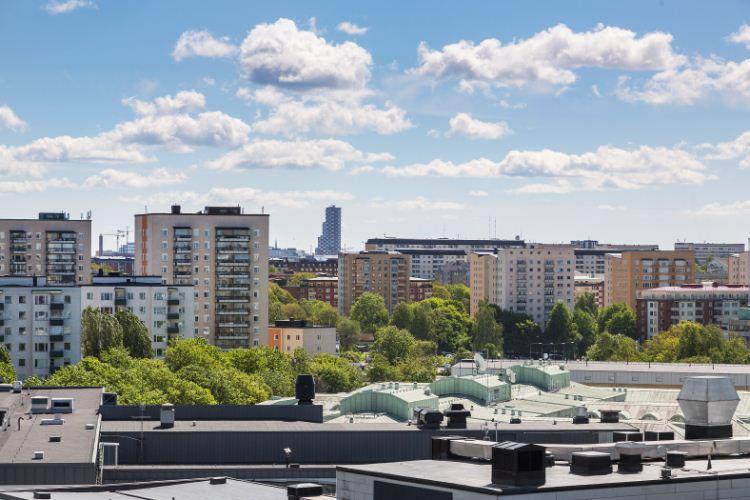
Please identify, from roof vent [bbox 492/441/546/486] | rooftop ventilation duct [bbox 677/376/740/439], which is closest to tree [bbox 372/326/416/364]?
rooftop ventilation duct [bbox 677/376/740/439]

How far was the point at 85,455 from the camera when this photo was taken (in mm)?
48031

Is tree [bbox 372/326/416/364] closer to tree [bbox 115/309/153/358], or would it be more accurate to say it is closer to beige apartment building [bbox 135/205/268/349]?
beige apartment building [bbox 135/205/268/349]

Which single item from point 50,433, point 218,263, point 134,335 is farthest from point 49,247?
point 50,433

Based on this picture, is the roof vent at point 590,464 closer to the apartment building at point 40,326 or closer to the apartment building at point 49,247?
the apartment building at point 40,326

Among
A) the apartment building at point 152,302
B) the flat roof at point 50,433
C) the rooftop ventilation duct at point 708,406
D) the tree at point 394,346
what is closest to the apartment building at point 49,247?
the tree at point 394,346

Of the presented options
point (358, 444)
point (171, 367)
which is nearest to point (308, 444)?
point (358, 444)

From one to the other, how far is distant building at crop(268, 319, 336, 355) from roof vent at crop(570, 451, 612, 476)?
15199cm

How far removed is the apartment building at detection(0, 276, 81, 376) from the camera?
420ft

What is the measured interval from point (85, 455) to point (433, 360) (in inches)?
5693

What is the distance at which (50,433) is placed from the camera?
5403cm

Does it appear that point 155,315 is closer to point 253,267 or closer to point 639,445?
point 253,267

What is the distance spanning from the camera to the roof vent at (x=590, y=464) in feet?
93.6

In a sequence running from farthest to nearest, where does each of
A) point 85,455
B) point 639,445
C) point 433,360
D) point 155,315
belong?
point 433,360 < point 155,315 < point 85,455 < point 639,445

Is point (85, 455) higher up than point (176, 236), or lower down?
lower down
